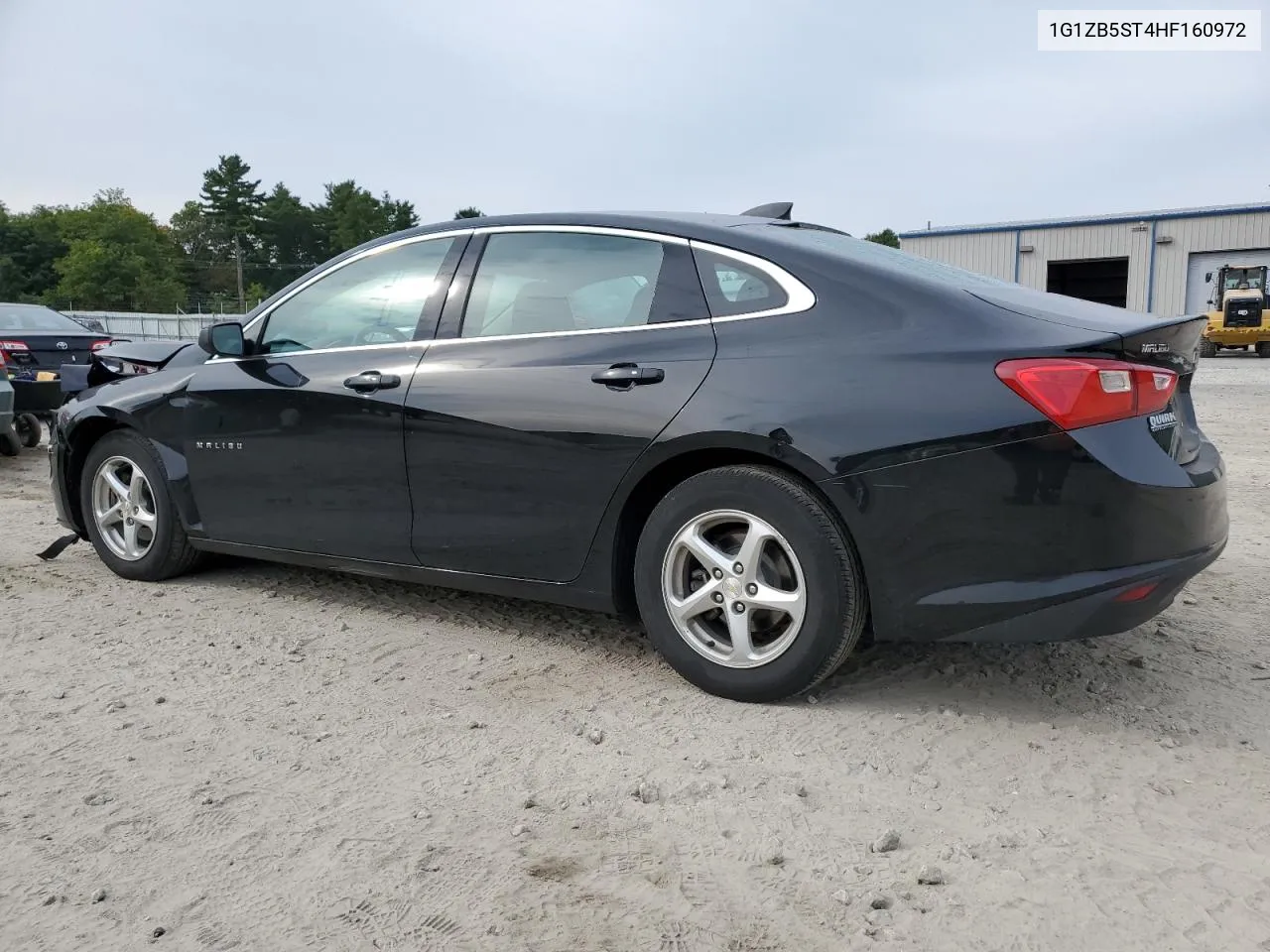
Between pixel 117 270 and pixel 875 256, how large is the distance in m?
83.4

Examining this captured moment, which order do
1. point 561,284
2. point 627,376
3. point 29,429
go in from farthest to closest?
point 29,429 → point 561,284 → point 627,376

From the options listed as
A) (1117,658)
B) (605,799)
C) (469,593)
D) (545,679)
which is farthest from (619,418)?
(1117,658)

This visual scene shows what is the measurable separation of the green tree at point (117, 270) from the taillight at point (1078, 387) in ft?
267

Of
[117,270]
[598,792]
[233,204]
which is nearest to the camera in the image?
[598,792]

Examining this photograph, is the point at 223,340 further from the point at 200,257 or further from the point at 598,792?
the point at 200,257

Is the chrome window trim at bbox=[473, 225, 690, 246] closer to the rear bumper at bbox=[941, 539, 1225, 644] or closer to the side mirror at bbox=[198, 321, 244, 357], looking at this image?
the side mirror at bbox=[198, 321, 244, 357]

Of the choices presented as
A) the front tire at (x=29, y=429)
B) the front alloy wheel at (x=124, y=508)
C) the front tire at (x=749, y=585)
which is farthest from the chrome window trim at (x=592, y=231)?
the front tire at (x=29, y=429)

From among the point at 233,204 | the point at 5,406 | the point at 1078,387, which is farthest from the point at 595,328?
the point at 233,204

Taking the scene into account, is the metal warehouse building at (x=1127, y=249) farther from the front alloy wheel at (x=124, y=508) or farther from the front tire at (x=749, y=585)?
the front tire at (x=749, y=585)

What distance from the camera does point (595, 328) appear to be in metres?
3.63

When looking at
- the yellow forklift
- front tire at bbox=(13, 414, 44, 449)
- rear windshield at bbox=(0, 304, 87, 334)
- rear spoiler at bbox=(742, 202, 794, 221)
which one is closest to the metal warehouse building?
the yellow forklift

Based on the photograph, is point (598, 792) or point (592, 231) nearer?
point (598, 792)

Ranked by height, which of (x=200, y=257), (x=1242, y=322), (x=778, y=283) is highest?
(x=200, y=257)

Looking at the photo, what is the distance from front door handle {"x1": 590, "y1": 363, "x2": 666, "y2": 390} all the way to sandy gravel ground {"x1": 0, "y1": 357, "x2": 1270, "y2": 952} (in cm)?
100
